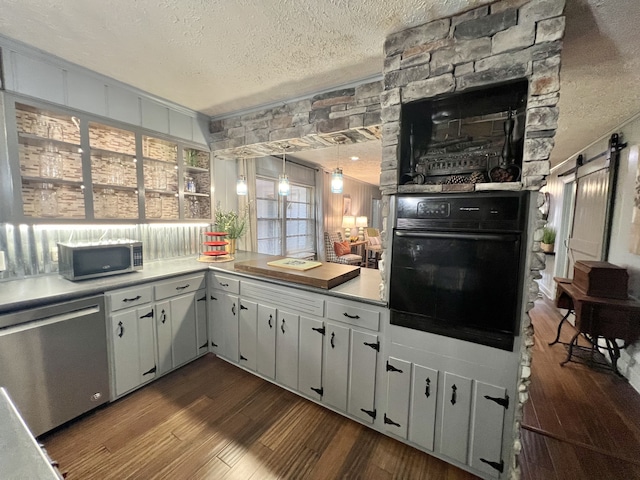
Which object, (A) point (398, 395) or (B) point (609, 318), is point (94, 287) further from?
(B) point (609, 318)

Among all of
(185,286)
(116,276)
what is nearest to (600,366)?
(185,286)

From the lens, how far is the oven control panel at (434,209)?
1587 millimetres

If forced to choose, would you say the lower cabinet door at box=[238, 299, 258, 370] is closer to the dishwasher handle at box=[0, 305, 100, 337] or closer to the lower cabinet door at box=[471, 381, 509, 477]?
the dishwasher handle at box=[0, 305, 100, 337]

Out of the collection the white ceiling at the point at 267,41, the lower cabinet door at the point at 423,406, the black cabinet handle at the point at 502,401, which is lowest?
the lower cabinet door at the point at 423,406

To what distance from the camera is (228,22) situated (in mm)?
1646

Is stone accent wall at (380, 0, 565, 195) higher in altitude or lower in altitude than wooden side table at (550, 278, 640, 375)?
higher

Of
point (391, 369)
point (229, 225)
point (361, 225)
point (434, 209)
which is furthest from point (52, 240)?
point (361, 225)

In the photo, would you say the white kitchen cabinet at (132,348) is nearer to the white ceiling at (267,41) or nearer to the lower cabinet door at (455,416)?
the white ceiling at (267,41)

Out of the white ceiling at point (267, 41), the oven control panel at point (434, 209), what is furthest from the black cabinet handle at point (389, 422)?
the white ceiling at point (267, 41)

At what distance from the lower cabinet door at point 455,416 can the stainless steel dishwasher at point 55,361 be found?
240 cm

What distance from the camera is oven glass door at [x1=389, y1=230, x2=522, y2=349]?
1.44 metres

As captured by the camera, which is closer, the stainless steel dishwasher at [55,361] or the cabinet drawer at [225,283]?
the stainless steel dishwasher at [55,361]

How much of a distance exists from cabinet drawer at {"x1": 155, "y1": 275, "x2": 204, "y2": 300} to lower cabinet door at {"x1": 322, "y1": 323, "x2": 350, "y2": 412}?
1.43 m

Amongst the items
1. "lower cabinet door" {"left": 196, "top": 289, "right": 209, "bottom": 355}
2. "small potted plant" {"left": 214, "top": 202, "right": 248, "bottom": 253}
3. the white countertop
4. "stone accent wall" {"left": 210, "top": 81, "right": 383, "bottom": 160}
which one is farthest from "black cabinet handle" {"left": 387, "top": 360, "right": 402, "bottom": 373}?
"small potted plant" {"left": 214, "top": 202, "right": 248, "bottom": 253}
